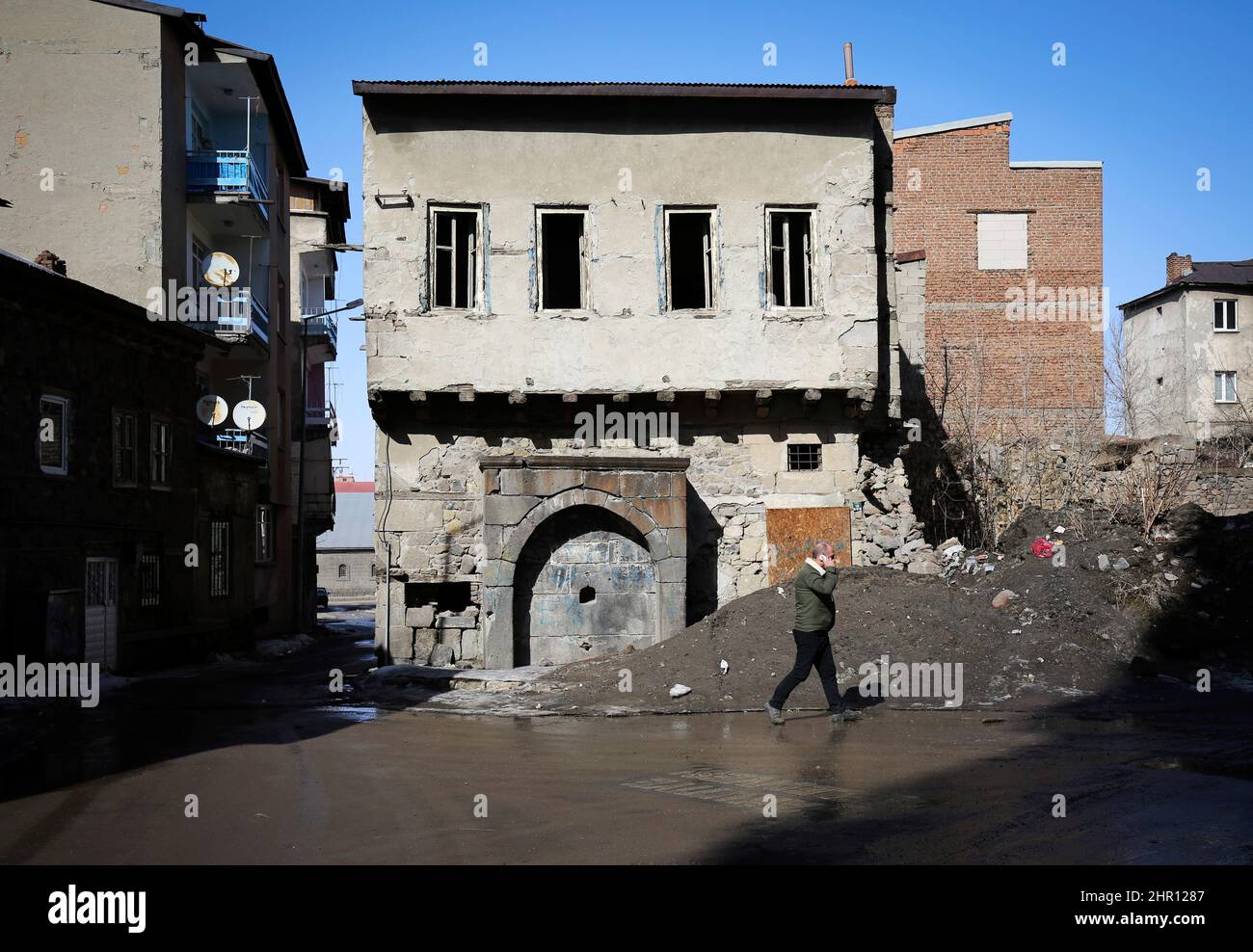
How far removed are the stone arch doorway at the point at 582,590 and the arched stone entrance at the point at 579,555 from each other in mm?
15

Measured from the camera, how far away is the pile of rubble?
60.6 feet

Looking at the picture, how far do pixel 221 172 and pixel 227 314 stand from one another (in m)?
3.34

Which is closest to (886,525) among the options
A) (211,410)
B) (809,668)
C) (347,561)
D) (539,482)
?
(539,482)

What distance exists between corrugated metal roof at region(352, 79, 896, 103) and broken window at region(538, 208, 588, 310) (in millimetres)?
1945

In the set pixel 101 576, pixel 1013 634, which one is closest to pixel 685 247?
pixel 1013 634

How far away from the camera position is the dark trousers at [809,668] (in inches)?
474

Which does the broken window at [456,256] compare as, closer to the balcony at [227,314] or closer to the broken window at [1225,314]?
the balcony at [227,314]

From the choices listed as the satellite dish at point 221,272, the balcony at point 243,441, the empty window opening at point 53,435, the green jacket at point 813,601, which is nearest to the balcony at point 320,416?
the balcony at point 243,441

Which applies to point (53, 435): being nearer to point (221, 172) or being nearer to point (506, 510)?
point (506, 510)

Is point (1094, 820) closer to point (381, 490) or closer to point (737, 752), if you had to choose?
point (737, 752)

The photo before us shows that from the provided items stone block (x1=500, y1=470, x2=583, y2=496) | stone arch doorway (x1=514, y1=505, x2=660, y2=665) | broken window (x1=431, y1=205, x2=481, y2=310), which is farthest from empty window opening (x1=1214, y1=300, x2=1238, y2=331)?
stone block (x1=500, y1=470, x2=583, y2=496)

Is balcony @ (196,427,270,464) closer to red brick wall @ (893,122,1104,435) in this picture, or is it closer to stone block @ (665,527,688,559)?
stone block @ (665,527,688,559)

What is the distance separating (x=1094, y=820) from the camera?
713 cm

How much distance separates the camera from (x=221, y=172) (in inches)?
1038
